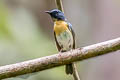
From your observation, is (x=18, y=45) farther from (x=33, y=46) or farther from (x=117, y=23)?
(x=117, y=23)

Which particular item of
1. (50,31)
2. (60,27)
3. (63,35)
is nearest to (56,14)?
(60,27)

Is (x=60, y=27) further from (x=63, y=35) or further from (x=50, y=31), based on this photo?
(x=50, y=31)

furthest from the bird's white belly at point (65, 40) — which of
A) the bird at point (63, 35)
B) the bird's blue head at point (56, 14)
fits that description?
the bird's blue head at point (56, 14)

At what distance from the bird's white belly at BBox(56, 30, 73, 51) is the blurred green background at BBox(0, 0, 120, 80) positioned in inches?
35.7

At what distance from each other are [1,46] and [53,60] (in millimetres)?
2041

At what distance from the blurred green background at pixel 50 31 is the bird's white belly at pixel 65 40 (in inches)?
35.7

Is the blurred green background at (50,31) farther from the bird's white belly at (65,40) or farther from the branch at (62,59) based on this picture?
the branch at (62,59)

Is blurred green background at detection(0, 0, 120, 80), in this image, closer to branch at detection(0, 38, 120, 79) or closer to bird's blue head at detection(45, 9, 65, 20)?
bird's blue head at detection(45, 9, 65, 20)

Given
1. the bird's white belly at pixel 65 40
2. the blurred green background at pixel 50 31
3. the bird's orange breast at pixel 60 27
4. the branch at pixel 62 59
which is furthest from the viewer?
the blurred green background at pixel 50 31

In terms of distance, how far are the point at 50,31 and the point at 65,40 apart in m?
4.74

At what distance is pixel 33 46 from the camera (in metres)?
6.47

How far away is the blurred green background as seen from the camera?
5.90 metres

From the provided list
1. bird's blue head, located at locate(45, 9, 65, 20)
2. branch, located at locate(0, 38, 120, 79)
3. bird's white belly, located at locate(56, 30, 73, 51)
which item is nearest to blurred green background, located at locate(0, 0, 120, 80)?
bird's blue head, located at locate(45, 9, 65, 20)

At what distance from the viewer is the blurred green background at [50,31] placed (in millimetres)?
5898
